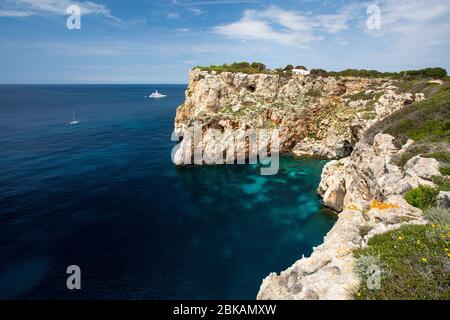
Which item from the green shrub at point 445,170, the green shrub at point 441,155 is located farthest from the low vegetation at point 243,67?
the green shrub at point 445,170

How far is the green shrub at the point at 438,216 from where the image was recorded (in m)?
11.3

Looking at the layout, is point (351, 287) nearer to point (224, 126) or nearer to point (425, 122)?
point (425, 122)

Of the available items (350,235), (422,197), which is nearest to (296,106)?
(422,197)

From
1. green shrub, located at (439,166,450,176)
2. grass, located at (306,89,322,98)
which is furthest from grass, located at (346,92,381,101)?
green shrub, located at (439,166,450,176)

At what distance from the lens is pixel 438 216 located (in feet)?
38.4

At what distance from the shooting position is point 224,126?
5744 centimetres

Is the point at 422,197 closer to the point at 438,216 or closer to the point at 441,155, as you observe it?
the point at 438,216

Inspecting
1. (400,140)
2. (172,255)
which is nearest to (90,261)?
(172,255)

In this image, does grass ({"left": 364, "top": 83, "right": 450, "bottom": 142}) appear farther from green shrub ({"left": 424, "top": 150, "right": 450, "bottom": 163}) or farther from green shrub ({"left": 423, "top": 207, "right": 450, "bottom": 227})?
green shrub ({"left": 423, "top": 207, "right": 450, "bottom": 227})

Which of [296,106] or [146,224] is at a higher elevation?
[296,106]

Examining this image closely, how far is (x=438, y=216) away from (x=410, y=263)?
13.2ft

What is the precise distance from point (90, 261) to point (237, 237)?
A: 1563 cm

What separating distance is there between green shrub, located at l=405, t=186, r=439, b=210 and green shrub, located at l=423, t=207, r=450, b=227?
1625 millimetres

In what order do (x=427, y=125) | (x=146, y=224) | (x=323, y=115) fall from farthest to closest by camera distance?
1. (x=323, y=115)
2. (x=146, y=224)
3. (x=427, y=125)
